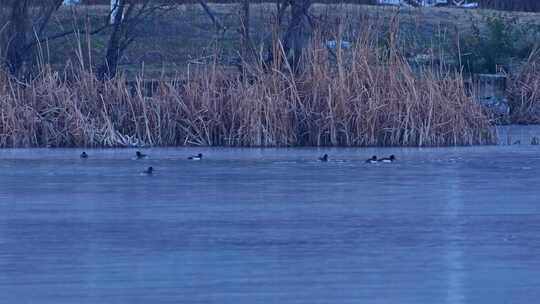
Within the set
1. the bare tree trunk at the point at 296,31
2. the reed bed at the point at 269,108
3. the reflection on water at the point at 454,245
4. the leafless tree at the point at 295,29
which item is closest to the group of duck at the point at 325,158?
the reed bed at the point at 269,108

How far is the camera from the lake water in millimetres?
8484

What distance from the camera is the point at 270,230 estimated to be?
35.5 feet

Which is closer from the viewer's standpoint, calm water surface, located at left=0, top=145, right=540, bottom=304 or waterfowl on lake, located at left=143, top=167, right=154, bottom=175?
calm water surface, located at left=0, top=145, right=540, bottom=304

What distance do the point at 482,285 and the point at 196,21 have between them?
2454 centimetres

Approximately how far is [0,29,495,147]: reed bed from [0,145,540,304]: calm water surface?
1.68m

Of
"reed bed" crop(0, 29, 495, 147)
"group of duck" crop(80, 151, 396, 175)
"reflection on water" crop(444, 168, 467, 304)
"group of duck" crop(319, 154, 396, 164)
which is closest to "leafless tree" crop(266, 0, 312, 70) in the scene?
"reed bed" crop(0, 29, 495, 147)

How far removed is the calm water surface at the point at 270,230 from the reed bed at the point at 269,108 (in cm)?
168

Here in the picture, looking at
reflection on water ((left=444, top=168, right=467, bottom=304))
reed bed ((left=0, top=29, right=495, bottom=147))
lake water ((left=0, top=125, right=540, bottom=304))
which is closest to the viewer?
reflection on water ((left=444, top=168, right=467, bottom=304))

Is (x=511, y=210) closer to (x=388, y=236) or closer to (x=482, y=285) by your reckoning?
(x=388, y=236)

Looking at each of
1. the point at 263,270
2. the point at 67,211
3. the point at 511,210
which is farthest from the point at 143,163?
the point at 263,270

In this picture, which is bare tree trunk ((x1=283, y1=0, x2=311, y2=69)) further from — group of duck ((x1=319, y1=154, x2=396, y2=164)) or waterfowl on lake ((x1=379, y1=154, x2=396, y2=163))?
waterfowl on lake ((x1=379, y1=154, x2=396, y2=163))

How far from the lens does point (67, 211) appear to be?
12000 mm

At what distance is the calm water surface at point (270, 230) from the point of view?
27.8 ft

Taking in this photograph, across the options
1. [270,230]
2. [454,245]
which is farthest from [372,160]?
[454,245]
